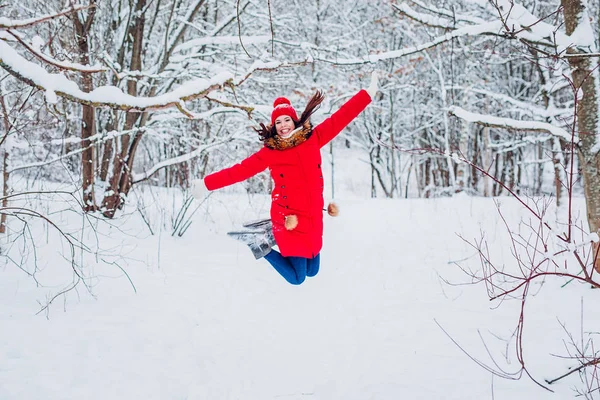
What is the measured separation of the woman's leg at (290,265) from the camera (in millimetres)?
3236

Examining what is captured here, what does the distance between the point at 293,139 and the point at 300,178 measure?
0.95 feet

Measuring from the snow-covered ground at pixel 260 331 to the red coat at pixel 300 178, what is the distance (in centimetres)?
80

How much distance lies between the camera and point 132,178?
647 cm

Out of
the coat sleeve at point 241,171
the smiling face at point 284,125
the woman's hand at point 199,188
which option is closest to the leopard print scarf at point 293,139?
the smiling face at point 284,125

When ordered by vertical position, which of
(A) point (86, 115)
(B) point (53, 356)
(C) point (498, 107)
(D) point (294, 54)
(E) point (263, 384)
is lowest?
(E) point (263, 384)

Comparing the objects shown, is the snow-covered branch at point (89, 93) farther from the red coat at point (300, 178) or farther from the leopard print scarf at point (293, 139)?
the red coat at point (300, 178)

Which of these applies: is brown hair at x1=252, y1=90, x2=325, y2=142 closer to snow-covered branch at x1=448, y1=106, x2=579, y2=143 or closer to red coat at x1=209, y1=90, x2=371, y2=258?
red coat at x1=209, y1=90, x2=371, y2=258

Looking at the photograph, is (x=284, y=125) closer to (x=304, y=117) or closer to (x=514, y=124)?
(x=304, y=117)

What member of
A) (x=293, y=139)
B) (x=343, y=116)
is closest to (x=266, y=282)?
(x=293, y=139)

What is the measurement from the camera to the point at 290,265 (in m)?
3.28

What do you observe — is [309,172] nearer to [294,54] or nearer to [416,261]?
[416,261]

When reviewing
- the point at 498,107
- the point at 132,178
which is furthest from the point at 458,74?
the point at 132,178

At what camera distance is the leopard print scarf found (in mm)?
3020

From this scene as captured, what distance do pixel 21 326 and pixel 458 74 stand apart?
549 inches
